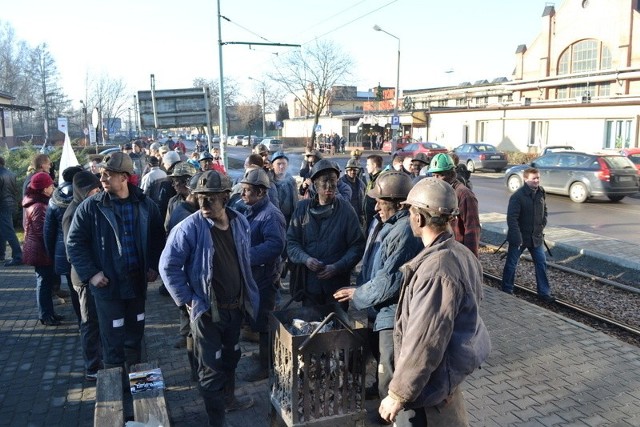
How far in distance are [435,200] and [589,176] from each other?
17.0 m

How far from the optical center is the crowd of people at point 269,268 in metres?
2.67

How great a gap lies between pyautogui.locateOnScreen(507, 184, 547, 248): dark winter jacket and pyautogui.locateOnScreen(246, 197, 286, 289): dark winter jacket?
3.99 meters

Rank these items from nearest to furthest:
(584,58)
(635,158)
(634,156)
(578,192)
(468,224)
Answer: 1. (468,224)
2. (578,192)
3. (635,158)
4. (634,156)
5. (584,58)

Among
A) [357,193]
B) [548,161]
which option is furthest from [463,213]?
[548,161]

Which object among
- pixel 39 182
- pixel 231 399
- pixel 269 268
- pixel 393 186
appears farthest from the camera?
pixel 39 182

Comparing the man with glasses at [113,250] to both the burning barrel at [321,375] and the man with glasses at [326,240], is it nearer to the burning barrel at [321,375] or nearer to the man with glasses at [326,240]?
the man with glasses at [326,240]

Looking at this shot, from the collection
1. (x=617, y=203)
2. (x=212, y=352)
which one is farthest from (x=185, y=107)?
(x=617, y=203)

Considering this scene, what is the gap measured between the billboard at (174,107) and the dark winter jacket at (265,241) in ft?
32.0

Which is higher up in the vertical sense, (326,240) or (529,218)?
(326,240)

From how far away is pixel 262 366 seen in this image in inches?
201

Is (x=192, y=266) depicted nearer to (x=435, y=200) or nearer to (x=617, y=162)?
(x=435, y=200)

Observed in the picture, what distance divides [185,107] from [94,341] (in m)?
10.2

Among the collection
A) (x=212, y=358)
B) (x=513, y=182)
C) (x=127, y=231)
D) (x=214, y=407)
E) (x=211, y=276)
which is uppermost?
Answer: (x=127, y=231)

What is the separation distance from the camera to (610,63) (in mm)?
43656
